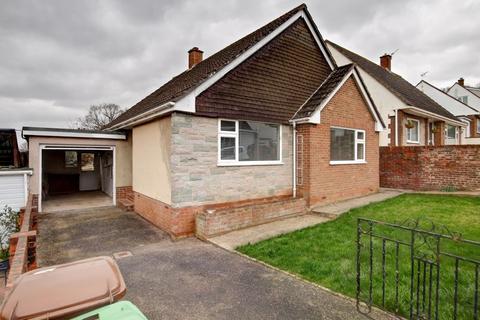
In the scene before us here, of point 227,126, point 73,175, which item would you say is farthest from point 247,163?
point 73,175

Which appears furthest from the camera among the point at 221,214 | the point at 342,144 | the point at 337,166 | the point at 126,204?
the point at 126,204

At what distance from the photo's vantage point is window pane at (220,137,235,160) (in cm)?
741

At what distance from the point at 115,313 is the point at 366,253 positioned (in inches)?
183

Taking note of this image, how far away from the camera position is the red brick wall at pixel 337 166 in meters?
8.80

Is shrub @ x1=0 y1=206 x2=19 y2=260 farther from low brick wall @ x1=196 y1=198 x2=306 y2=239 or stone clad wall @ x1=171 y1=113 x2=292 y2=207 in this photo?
low brick wall @ x1=196 y1=198 x2=306 y2=239

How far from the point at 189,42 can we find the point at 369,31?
10.5 metres

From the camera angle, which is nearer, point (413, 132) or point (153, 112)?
point (153, 112)

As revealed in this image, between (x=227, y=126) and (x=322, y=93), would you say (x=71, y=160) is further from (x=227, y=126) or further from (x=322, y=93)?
(x=322, y=93)

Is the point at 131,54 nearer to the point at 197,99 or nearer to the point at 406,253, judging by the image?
the point at 197,99

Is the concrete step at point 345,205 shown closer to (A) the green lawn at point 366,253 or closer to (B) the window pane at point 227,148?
(A) the green lawn at point 366,253

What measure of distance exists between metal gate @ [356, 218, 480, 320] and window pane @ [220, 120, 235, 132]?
4.69 metres

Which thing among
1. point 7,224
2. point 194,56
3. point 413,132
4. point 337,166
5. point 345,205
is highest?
point 194,56

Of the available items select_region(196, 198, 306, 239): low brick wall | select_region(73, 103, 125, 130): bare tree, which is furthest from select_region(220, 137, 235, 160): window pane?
select_region(73, 103, 125, 130): bare tree

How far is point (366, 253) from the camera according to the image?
5.02 metres
